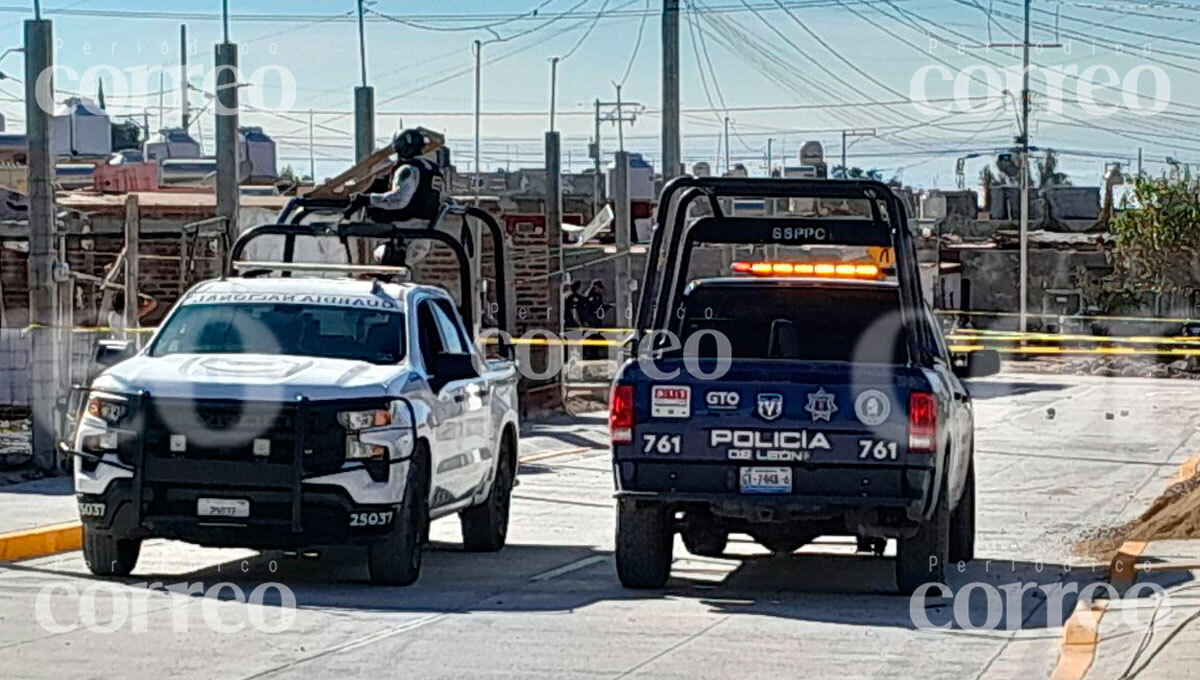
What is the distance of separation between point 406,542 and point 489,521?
2.40 m

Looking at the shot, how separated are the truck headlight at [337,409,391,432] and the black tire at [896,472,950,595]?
125 inches

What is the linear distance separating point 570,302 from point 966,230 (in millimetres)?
36603

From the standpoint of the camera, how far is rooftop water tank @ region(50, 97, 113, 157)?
5931 cm

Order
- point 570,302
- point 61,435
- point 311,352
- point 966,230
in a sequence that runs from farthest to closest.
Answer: point 966,230
point 570,302
point 61,435
point 311,352

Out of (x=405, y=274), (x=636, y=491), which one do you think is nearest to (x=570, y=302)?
(x=405, y=274)

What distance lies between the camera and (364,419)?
459 inches

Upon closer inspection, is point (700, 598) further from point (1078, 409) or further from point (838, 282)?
point (1078, 409)

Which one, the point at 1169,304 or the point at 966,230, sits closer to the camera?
the point at 1169,304

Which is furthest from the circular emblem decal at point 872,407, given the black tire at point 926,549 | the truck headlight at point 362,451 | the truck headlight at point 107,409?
the truck headlight at point 107,409

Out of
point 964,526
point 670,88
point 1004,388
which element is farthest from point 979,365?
point 1004,388

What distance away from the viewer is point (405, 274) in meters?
14.5

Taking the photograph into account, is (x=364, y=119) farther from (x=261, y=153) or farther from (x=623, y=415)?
(x=261, y=153)

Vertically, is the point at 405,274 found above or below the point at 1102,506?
above

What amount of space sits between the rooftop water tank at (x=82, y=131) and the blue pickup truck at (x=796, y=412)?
1899 inches
